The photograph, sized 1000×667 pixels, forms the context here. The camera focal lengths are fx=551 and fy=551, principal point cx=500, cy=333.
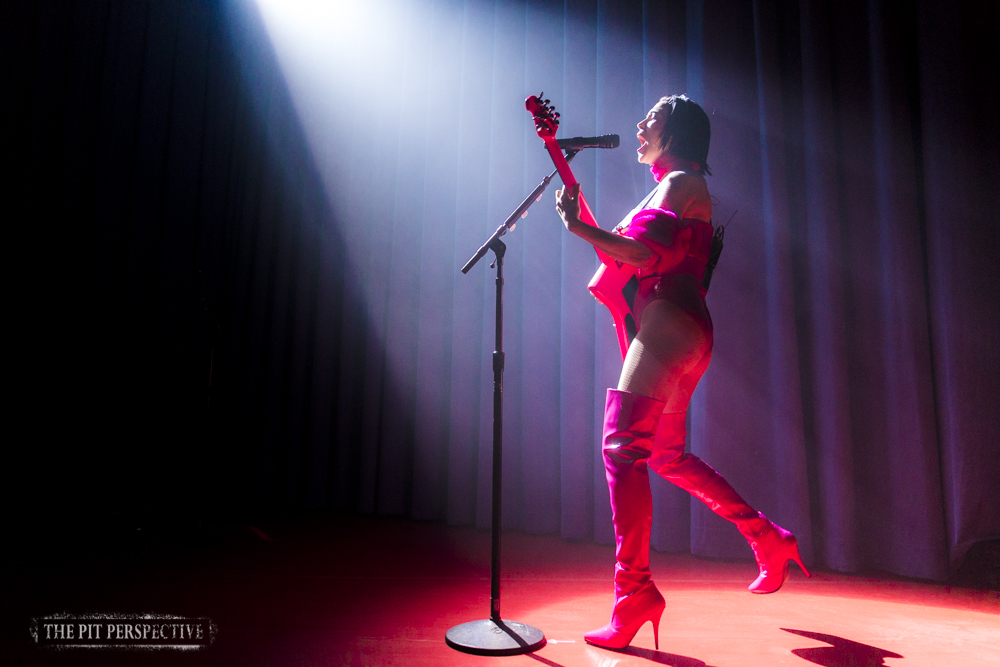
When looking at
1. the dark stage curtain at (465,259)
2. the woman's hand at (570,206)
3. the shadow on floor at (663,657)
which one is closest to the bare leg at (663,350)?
the woman's hand at (570,206)

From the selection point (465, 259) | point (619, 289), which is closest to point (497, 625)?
point (619, 289)

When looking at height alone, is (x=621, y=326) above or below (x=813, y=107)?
below

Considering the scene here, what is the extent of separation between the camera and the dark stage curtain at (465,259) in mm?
2102

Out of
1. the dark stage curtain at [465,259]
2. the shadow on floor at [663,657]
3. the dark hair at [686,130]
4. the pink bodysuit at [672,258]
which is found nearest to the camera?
the shadow on floor at [663,657]

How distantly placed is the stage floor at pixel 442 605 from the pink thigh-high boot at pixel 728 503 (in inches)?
6.6

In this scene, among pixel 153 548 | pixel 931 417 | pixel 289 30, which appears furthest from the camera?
pixel 289 30

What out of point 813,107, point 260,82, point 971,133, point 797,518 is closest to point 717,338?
point 797,518

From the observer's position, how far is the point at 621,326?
1.42m

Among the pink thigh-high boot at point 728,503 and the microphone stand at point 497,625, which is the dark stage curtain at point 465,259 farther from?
the microphone stand at point 497,625

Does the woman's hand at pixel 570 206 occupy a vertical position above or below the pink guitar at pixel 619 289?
above

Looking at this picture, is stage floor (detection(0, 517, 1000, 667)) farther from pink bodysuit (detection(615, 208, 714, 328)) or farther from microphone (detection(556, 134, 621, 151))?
microphone (detection(556, 134, 621, 151))

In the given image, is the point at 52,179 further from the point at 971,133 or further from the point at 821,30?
the point at 971,133

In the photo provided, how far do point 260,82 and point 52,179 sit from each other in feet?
4.48

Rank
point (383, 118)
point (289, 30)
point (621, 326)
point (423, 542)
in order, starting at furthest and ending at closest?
point (289, 30), point (383, 118), point (423, 542), point (621, 326)
